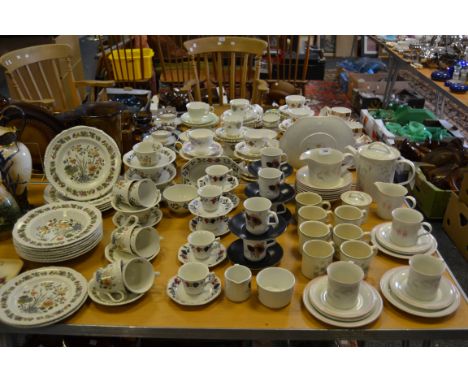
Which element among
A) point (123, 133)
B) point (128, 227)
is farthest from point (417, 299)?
point (123, 133)

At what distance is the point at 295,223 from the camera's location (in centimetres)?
140

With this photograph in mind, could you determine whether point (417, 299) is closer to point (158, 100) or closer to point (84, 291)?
point (84, 291)

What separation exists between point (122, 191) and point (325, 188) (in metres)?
0.65

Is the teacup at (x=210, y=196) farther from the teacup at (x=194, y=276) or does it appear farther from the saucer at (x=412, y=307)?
the saucer at (x=412, y=307)

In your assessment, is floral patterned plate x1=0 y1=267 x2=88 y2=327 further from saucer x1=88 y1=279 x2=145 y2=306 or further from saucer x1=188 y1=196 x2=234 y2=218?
saucer x1=188 y1=196 x2=234 y2=218

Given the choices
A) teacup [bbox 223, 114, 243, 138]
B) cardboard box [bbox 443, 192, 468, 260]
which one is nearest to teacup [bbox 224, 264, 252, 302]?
teacup [bbox 223, 114, 243, 138]

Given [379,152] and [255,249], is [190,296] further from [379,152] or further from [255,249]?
[379,152]

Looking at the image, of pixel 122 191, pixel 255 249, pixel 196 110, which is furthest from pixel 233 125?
pixel 255 249

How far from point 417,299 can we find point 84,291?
0.84 metres

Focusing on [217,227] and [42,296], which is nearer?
[42,296]

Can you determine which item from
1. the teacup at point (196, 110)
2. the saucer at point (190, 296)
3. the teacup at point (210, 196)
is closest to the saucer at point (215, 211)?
the teacup at point (210, 196)

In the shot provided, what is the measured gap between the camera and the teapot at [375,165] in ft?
4.77

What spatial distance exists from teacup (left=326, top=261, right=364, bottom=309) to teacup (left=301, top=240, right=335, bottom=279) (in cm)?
7

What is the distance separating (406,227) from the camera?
124 centimetres
